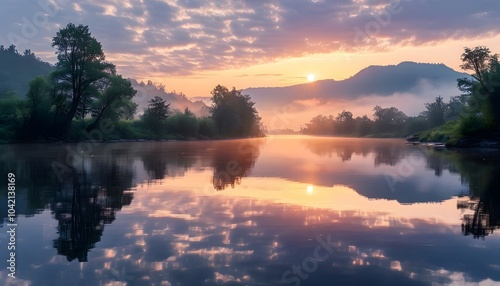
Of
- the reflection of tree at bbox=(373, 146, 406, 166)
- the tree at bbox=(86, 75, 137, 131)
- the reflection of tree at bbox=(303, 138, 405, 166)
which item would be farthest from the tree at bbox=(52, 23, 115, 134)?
the reflection of tree at bbox=(373, 146, 406, 166)

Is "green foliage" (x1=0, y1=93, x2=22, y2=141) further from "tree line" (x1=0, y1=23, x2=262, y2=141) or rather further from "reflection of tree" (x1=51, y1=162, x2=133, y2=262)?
"reflection of tree" (x1=51, y1=162, x2=133, y2=262)

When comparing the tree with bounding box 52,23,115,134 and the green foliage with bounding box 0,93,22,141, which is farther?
the tree with bounding box 52,23,115,134

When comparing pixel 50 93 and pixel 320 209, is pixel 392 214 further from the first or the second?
pixel 50 93

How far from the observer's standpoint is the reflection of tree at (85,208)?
387 inches

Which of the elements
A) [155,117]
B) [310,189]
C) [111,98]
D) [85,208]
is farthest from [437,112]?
[85,208]

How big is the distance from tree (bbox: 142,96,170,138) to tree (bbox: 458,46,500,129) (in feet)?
237

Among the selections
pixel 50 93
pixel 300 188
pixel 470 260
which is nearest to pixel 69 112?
pixel 50 93

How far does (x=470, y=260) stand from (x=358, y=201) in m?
7.36

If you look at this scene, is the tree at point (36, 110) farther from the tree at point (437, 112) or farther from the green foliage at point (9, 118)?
the tree at point (437, 112)

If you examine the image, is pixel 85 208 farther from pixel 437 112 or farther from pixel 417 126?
pixel 417 126

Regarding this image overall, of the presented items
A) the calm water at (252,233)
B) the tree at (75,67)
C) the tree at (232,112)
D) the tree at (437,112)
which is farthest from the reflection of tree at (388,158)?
the tree at (437,112)

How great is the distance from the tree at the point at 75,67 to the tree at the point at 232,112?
69152 mm

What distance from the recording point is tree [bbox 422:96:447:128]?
528 ft

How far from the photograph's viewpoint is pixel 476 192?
716 inches
